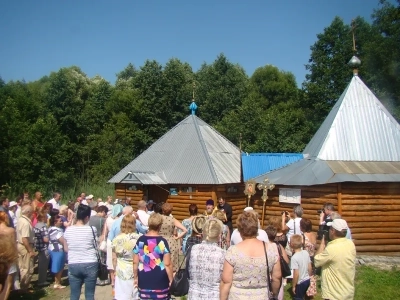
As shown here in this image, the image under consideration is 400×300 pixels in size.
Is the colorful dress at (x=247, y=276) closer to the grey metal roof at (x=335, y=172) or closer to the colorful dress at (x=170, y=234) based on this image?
the colorful dress at (x=170, y=234)

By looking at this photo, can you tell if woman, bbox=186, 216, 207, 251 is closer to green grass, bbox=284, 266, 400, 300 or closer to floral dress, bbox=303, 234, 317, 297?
floral dress, bbox=303, 234, 317, 297

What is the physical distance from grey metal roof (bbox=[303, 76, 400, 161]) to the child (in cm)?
845

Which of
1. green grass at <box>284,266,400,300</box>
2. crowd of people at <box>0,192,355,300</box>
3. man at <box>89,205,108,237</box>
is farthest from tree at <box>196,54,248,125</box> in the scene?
crowd of people at <box>0,192,355,300</box>

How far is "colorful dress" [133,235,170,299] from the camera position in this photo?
202 inches

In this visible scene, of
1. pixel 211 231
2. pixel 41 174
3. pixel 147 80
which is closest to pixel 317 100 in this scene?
pixel 147 80

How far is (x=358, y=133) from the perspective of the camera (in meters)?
14.8

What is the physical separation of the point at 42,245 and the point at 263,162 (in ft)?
33.9

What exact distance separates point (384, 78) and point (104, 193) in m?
18.7

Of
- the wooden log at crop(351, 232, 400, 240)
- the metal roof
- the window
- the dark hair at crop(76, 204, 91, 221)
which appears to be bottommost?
the wooden log at crop(351, 232, 400, 240)

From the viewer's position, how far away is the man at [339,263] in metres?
5.12

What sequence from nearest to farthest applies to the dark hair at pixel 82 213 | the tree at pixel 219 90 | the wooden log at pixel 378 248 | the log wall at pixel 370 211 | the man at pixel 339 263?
the man at pixel 339 263
the dark hair at pixel 82 213
the log wall at pixel 370 211
the wooden log at pixel 378 248
the tree at pixel 219 90

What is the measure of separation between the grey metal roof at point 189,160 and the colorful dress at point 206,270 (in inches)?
462

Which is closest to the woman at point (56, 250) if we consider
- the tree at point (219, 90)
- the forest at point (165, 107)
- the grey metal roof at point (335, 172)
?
the grey metal roof at point (335, 172)

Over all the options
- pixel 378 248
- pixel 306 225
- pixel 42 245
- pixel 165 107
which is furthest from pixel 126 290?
pixel 165 107
